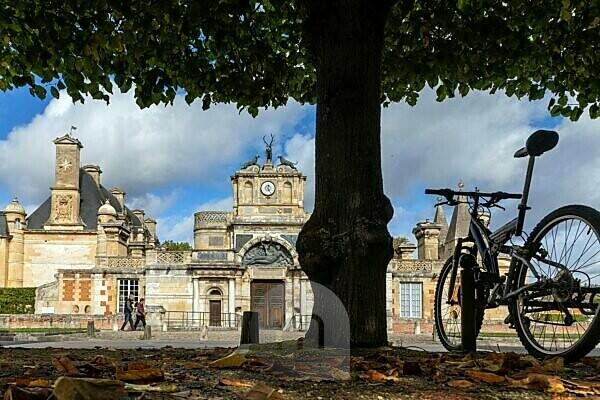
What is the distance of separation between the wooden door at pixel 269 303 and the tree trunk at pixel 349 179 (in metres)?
38.6

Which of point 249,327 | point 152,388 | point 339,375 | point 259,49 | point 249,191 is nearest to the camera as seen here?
point 152,388

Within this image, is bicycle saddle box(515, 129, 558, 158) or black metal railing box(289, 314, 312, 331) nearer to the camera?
bicycle saddle box(515, 129, 558, 158)

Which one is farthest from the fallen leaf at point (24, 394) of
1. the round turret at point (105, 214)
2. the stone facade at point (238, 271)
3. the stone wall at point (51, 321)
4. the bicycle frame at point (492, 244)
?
the round turret at point (105, 214)

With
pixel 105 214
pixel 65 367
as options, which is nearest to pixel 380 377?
pixel 65 367

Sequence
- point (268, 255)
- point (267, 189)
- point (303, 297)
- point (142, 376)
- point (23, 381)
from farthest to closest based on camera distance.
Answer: point (267, 189), point (268, 255), point (303, 297), point (142, 376), point (23, 381)

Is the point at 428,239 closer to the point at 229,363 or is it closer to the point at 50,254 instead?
the point at 50,254

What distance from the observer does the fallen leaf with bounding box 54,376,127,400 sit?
7.60ft

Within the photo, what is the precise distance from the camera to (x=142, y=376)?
10.0ft

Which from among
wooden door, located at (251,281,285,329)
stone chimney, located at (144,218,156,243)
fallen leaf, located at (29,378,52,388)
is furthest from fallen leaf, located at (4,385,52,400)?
stone chimney, located at (144,218,156,243)

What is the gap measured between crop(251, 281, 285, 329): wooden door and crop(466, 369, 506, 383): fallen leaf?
39.8m

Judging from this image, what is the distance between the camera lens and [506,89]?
8.14m

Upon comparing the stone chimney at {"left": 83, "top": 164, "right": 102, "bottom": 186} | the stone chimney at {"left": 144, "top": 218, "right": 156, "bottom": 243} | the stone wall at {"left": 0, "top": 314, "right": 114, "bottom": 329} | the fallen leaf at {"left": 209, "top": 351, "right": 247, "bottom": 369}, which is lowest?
the stone wall at {"left": 0, "top": 314, "right": 114, "bottom": 329}

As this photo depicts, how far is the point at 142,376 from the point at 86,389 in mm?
682

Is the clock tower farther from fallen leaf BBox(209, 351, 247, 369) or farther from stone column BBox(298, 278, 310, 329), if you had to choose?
fallen leaf BBox(209, 351, 247, 369)
